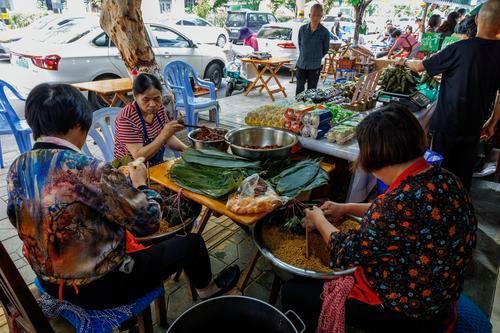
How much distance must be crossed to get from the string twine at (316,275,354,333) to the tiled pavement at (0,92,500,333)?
96 cm

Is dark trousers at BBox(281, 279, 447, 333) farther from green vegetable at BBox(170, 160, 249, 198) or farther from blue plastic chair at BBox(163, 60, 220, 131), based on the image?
blue plastic chair at BBox(163, 60, 220, 131)

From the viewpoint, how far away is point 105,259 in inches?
51.1

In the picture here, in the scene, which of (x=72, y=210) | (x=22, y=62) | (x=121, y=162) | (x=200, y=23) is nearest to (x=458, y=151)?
(x=121, y=162)

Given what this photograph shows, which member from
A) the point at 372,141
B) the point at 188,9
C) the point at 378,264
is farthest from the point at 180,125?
the point at 188,9

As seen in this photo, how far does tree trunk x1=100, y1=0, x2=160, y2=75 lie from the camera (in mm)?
3627

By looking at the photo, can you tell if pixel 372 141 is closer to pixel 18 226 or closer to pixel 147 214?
pixel 147 214

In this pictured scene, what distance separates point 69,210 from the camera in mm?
1153

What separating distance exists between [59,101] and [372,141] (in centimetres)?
122

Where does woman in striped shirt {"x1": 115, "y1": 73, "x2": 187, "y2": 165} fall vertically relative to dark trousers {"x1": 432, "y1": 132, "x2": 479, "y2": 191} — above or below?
above

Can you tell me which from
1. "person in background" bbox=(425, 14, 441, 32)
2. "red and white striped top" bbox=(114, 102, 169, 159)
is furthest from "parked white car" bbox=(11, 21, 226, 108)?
"person in background" bbox=(425, 14, 441, 32)

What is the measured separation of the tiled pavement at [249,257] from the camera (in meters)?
2.20

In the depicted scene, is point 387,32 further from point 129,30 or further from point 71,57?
point 129,30

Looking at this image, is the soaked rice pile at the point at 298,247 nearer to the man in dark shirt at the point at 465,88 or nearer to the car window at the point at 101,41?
the man in dark shirt at the point at 465,88

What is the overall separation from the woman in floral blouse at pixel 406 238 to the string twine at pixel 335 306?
0.05 meters
